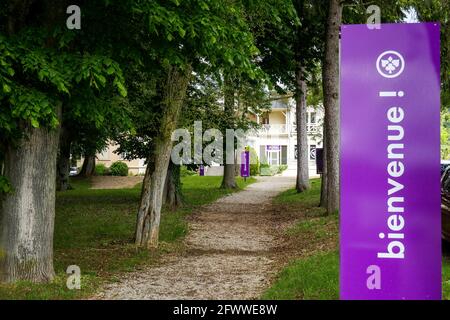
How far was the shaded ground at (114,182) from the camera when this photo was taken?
3661 cm

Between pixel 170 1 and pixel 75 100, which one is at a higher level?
pixel 170 1

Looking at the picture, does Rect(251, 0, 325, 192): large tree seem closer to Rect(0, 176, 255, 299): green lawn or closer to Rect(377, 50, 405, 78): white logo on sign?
Rect(0, 176, 255, 299): green lawn

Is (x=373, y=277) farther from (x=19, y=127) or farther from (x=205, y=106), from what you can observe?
(x=205, y=106)

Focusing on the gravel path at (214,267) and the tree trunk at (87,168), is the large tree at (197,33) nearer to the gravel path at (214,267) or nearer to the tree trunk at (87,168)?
the gravel path at (214,267)

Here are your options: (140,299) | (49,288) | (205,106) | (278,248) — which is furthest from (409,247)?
(205,106)

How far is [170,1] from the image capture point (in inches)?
303

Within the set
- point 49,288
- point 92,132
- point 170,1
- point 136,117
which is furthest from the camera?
point 92,132

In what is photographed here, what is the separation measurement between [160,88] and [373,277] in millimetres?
10203

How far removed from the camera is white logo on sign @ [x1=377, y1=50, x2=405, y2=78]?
196 inches

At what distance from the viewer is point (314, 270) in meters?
9.02

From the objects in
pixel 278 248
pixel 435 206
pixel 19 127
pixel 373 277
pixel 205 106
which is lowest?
pixel 278 248

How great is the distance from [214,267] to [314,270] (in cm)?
213

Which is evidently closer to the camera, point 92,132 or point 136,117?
point 136,117

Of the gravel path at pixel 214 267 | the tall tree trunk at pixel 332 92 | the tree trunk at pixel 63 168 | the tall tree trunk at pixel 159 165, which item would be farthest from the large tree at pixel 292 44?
the tree trunk at pixel 63 168
